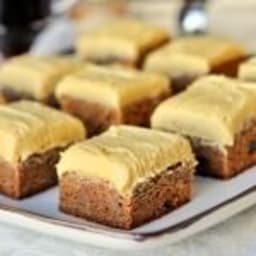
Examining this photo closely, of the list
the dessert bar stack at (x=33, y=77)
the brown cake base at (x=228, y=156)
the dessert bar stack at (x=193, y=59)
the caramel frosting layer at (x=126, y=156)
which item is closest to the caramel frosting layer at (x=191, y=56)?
the dessert bar stack at (x=193, y=59)

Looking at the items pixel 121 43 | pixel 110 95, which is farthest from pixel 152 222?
pixel 121 43

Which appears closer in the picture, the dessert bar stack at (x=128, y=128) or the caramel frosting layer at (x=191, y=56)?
the dessert bar stack at (x=128, y=128)

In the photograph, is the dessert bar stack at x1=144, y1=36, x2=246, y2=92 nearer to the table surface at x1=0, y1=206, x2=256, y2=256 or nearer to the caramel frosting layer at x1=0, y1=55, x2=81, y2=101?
the caramel frosting layer at x1=0, y1=55, x2=81, y2=101

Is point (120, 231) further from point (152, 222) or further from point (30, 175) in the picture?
point (30, 175)

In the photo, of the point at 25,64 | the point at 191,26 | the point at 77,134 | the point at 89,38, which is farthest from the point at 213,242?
the point at 191,26

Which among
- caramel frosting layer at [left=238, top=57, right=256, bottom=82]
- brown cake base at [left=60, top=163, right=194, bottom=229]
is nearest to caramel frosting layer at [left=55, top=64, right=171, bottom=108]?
caramel frosting layer at [left=238, top=57, right=256, bottom=82]

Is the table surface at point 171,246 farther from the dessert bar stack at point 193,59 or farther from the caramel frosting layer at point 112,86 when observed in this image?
the dessert bar stack at point 193,59
